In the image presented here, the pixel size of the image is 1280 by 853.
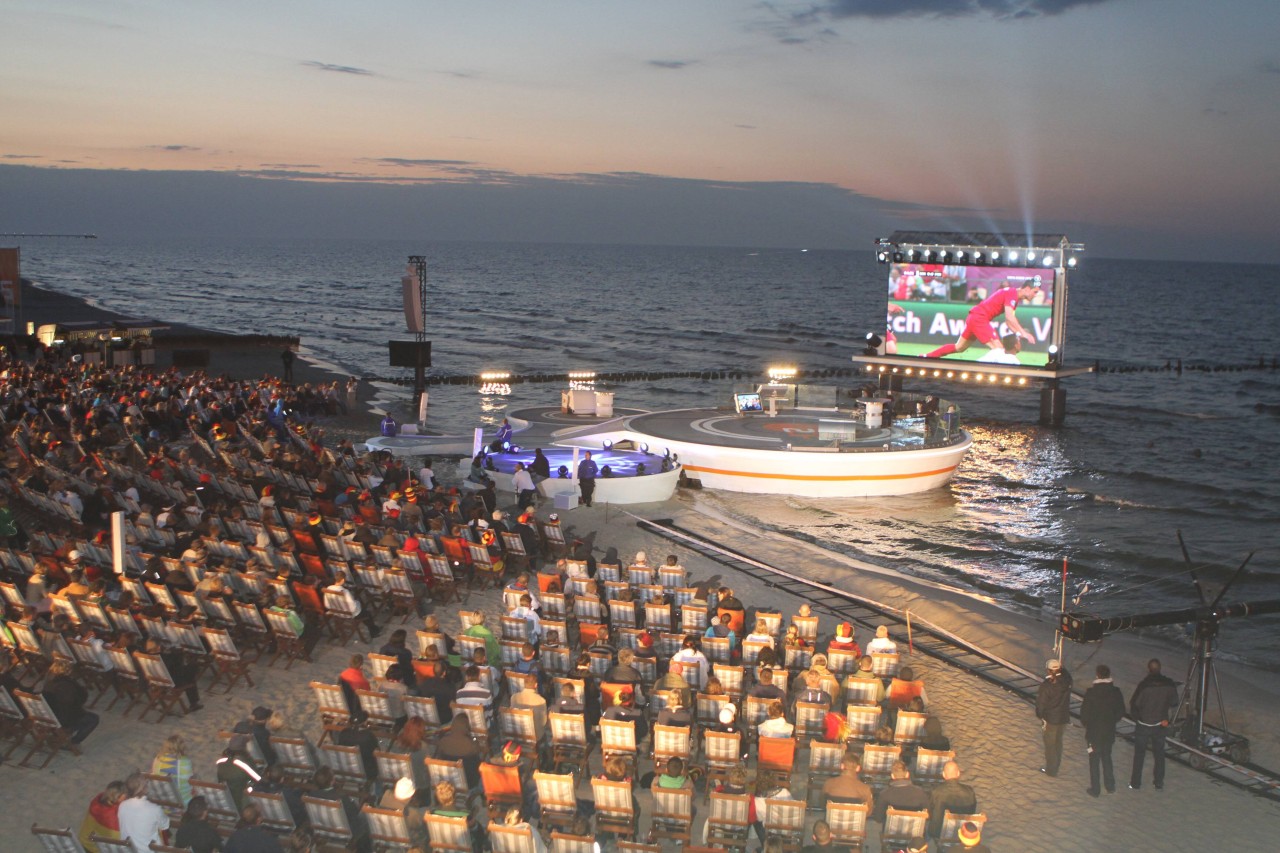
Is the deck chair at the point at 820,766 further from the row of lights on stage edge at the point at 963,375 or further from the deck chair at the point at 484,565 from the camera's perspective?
the row of lights on stage edge at the point at 963,375

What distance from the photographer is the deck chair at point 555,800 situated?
9.03m

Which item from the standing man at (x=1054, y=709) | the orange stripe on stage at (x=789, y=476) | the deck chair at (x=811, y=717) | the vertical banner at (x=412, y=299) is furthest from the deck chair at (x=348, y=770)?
the vertical banner at (x=412, y=299)

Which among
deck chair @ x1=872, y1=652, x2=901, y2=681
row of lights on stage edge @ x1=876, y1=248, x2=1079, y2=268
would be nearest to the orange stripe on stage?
row of lights on stage edge @ x1=876, y1=248, x2=1079, y2=268

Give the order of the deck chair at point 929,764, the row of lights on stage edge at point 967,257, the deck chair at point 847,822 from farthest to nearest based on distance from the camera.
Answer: the row of lights on stage edge at point 967,257 < the deck chair at point 929,764 < the deck chair at point 847,822

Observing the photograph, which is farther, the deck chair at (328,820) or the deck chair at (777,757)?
the deck chair at (777,757)

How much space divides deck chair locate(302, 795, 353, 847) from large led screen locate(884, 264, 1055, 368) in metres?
36.1

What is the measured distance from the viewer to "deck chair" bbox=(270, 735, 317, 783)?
9.31 m

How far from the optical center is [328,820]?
27.4 feet

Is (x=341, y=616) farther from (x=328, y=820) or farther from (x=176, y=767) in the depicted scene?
(x=328, y=820)

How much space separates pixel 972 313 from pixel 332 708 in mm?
35207

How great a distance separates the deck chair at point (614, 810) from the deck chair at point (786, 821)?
108cm

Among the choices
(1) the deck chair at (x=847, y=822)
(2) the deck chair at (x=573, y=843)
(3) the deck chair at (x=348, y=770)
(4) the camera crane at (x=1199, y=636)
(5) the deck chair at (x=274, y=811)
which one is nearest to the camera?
(2) the deck chair at (x=573, y=843)

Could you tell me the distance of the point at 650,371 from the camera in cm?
7219

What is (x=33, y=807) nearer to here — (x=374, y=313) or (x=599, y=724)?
(x=599, y=724)
